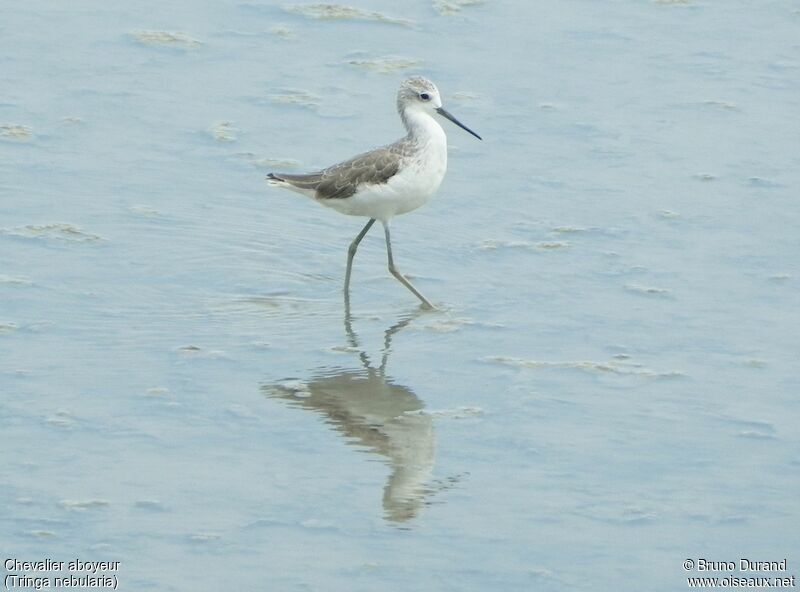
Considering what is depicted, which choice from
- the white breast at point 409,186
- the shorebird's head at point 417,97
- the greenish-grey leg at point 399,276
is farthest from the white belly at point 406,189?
the shorebird's head at point 417,97

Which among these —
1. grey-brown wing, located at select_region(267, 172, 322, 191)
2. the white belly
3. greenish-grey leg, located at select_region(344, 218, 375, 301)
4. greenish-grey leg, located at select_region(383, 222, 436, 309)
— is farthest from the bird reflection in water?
grey-brown wing, located at select_region(267, 172, 322, 191)

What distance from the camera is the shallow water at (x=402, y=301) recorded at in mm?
6594

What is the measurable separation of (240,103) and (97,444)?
4523 mm

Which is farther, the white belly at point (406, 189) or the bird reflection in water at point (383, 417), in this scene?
the white belly at point (406, 189)

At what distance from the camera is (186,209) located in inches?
390

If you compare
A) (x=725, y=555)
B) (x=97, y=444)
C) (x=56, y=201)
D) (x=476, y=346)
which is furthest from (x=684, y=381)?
(x=56, y=201)

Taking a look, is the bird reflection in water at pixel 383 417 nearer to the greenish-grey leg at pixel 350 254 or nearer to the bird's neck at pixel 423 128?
the greenish-grey leg at pixel 350 254

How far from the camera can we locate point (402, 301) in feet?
30.0

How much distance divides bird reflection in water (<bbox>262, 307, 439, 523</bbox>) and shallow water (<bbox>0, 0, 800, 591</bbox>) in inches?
0.8

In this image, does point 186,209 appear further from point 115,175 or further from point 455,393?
point 455,393

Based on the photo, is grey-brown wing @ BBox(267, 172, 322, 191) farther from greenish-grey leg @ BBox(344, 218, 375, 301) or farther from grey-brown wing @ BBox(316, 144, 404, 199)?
greenish-grey leg @ BBox(344, 218, 375, 301)

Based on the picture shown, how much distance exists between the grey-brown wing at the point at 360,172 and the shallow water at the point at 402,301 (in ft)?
1.64

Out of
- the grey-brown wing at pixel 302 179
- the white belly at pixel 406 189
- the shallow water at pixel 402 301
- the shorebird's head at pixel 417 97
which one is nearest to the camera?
the shallow water at pixel 402 301

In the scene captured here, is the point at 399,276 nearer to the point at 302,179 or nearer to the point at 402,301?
the point at 402,301
